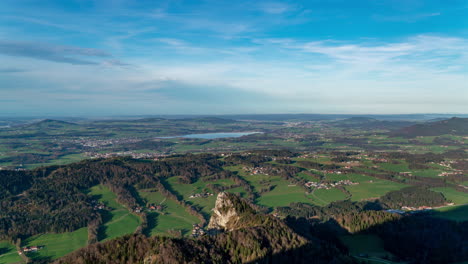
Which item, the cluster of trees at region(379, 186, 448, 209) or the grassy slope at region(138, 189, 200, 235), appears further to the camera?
the cluster of trees at region(379, 186, 448, 209)

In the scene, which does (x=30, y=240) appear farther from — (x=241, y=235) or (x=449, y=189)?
(x=449, y=189)

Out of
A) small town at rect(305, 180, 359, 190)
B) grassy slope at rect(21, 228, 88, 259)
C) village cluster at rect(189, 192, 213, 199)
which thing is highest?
small town at rect(305, 180, 359, 190)

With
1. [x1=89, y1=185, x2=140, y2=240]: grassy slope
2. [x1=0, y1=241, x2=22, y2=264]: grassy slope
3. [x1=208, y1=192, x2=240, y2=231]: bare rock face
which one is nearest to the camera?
[x1=208, y1=192, x2=240, y2=231]: bare rock face

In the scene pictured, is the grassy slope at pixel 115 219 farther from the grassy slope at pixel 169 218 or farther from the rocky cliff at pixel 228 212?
the rocky cliff at pixel 228 212

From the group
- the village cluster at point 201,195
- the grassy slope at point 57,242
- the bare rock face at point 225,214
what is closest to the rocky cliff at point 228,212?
the bare rock face at point 225,214

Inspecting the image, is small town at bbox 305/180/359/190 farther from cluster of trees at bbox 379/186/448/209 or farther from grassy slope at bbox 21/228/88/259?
grassy slope at bbox 21/228/88/259

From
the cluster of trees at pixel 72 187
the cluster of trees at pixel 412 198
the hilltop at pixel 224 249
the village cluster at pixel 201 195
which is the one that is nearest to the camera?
the hilltop at pixel 224 249

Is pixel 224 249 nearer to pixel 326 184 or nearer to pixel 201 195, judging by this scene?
pixel 201 195

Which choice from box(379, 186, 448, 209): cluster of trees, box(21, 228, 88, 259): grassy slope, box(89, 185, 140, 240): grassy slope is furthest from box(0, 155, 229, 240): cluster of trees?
box(379, 186, 448, 209): cluster of trees

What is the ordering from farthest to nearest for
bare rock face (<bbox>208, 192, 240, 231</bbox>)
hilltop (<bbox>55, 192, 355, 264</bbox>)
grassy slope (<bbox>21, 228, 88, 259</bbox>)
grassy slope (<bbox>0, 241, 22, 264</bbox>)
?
1. grassy slope (<bbox>21, 228, 88, 259</bbox>)
2. grassy slope (<bbox>0, 241, 22, 264</bbox>)
3. bare rock face (<bbox>208, 192, 240, 231</bbox>)
4. hilltop (<bbox>55, 192, 355, 264</bbox>)

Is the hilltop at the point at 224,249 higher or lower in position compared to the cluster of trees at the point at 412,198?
higher

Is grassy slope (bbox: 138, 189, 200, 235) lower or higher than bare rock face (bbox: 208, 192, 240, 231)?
lower
